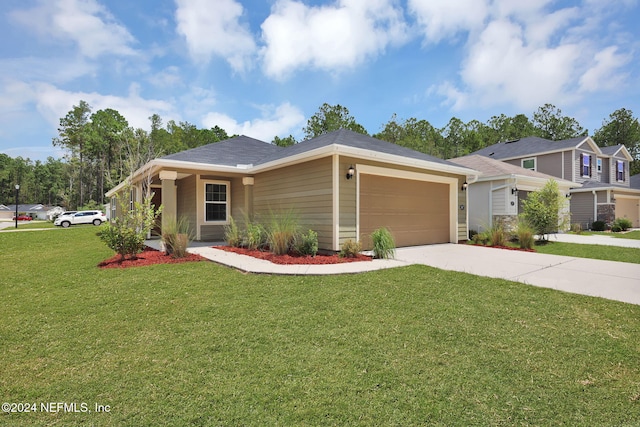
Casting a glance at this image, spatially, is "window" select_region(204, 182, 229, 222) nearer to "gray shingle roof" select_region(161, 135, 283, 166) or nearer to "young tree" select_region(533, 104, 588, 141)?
"gray shingle roof" select_region(161, 135, 283, 166)

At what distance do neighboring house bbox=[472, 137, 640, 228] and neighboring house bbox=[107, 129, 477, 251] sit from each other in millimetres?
12950

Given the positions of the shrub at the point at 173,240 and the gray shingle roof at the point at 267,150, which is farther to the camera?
the gray shingle roof at the point at 267,150

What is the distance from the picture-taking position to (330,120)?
31.6 m

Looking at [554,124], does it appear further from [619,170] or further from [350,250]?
[350,250]

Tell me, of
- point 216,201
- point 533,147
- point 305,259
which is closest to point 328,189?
point 305,259

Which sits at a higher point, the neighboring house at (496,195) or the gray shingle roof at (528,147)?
the gray shingle roof at (528,147)

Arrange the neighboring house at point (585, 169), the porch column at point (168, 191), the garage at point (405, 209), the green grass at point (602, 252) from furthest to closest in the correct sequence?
1. the neighboring house at point (585, 169)
2. the porch column at point (168, 191)
3. the garage at point (405, 209)
4. the green grass at point (602, 252)

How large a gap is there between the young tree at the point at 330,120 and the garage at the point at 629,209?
21034 mm

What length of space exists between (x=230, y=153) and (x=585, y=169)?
936 inches

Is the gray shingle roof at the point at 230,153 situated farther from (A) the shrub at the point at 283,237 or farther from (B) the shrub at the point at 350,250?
(B) the shrub at the point at 350,250

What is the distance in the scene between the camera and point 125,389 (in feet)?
7.68

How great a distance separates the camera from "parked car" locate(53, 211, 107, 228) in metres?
25.9

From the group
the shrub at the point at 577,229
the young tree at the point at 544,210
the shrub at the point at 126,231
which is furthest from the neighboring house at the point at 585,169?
the shrub at the point at 126,231

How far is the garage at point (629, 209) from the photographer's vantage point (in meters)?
20.0
